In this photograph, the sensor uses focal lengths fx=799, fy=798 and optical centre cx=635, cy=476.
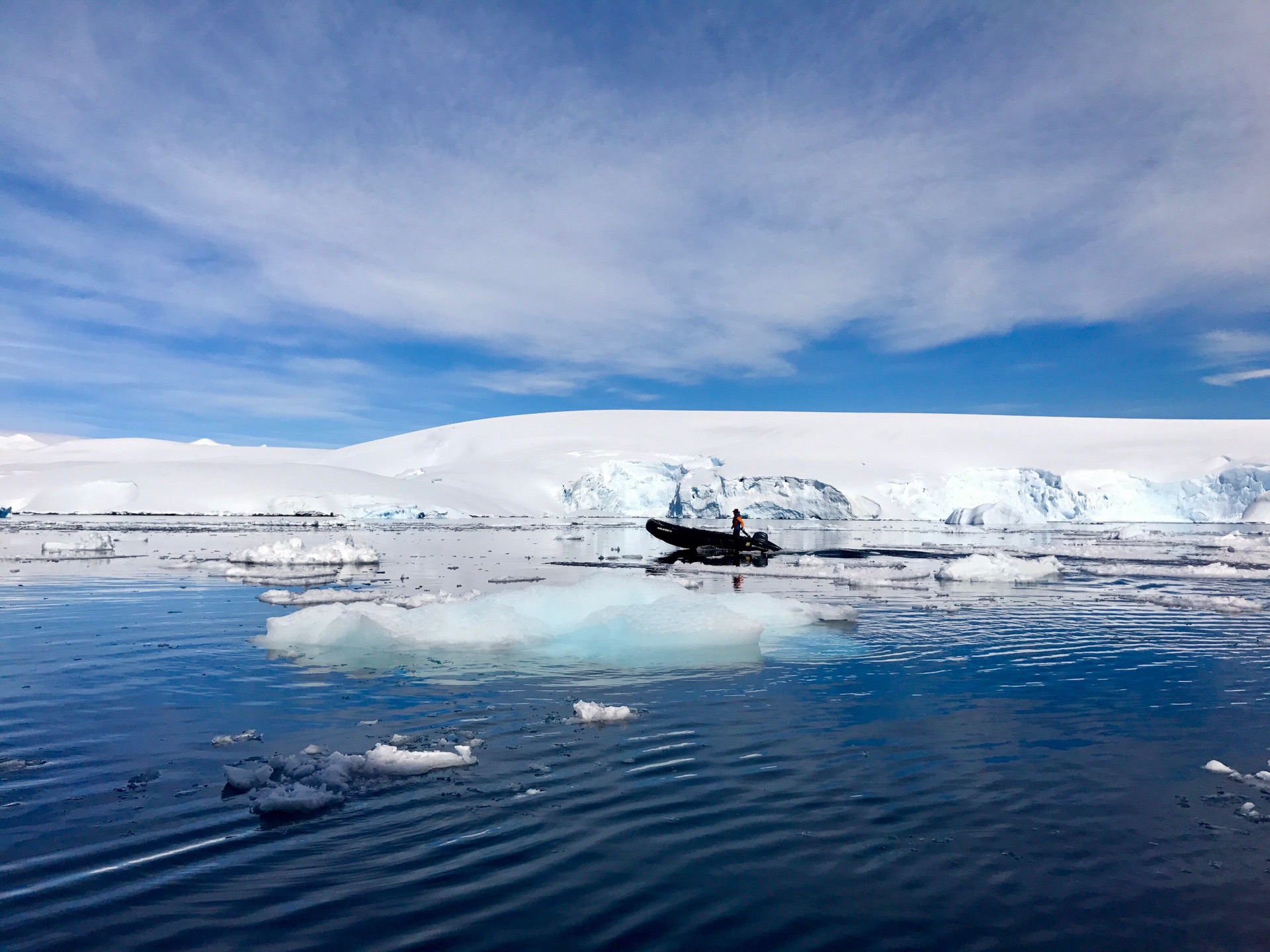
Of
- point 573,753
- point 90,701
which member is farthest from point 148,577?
point 573,753

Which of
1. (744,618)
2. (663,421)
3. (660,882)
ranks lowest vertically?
(660,882)

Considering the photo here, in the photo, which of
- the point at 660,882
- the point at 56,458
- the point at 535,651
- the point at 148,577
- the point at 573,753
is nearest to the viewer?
the point at 660,882

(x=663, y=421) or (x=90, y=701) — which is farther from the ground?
(x=663, y=421)

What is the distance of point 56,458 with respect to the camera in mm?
102375

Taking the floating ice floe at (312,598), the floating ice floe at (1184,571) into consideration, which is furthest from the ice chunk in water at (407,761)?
the floating ice floe at (1184,571)

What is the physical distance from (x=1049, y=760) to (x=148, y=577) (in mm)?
19795

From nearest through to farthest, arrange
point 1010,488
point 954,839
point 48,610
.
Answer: point 954,839 → point 48,610 → point 1010,488

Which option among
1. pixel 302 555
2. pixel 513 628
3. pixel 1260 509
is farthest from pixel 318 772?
pixel 1260 509

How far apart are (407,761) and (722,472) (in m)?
78.7

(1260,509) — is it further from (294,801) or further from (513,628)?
(294,801)

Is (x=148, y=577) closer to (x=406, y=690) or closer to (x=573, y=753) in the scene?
(x=406, y=690)

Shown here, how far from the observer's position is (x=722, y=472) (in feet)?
274

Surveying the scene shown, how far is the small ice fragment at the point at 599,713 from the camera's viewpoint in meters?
7.00

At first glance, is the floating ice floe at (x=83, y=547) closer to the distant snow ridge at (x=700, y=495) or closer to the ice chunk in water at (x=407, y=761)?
the ice chunk in water at (x=407, y=761)
